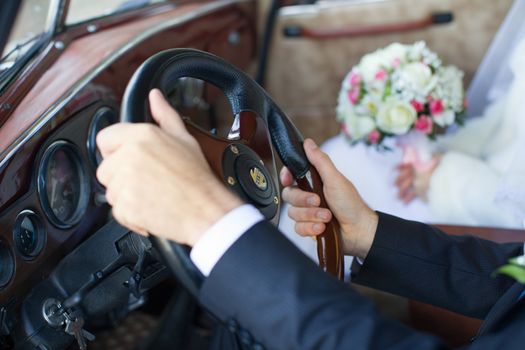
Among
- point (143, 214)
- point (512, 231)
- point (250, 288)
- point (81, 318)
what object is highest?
point (143, 214)

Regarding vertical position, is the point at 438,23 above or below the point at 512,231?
above

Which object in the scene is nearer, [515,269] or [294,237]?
[515,269]

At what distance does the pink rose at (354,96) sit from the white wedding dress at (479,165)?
0.18 meters

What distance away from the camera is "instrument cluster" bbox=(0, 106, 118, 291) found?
3.24ft

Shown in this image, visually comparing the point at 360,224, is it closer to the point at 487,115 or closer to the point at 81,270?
the point at 81,270

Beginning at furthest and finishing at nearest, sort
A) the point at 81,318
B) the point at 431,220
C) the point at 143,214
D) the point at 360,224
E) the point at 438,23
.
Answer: the point at 438,23
the point at 431,220
the point at 360,224
the point at 81,318
the point at 143,214

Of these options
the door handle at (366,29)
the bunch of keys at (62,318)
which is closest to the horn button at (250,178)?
the bunch of keys at (62,318)

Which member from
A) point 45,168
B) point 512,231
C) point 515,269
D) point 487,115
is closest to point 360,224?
point 515,269

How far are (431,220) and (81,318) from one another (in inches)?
42.5

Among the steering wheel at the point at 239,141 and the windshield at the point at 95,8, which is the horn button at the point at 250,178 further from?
the windshield at the point at 95,8

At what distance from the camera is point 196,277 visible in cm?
69

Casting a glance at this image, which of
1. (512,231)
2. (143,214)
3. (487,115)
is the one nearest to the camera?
(143,214)

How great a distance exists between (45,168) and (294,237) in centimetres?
82

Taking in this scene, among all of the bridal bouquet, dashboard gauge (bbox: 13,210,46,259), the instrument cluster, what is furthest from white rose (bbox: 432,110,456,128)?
dashboard gauge (bbox: 13,210,46,259)
